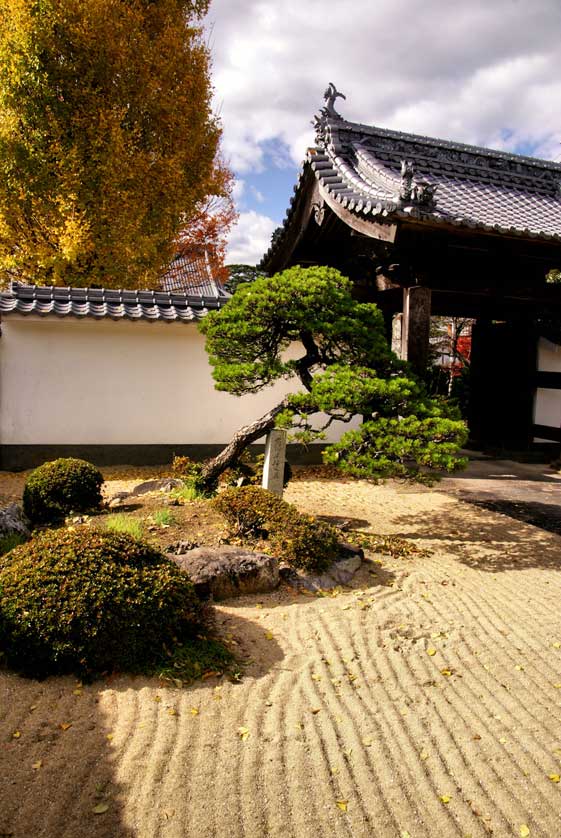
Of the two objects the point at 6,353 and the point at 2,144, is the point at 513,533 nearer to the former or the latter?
the point at 6,353

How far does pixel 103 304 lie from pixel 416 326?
5.08 m

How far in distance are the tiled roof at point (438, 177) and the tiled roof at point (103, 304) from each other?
2.31 m

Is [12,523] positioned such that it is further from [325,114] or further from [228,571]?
[325,114]

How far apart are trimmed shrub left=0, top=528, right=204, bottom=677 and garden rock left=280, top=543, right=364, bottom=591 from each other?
52.2 inches

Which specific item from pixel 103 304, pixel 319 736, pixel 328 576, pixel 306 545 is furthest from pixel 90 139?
pixel 319 736

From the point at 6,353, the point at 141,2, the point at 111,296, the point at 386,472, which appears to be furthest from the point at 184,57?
the point at 386,472

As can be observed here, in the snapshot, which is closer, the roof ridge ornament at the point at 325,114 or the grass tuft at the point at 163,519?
the grass tuft at the point at 163,519

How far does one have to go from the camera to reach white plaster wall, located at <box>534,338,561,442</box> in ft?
40.5

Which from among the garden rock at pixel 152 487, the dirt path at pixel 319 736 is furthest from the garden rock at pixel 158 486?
the dirt path at pixel 319 736

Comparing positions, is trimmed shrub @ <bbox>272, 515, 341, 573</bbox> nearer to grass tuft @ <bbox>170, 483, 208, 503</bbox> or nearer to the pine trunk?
the pine trunk

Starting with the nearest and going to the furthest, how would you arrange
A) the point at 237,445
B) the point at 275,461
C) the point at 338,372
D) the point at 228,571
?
the point at 228,571 → the point at 338,372 → the point at 275,461 → the point at 237,445

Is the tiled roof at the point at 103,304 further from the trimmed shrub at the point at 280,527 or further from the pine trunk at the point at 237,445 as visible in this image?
the trimmed shrub at the point at 280,527

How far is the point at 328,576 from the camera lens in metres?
4.89

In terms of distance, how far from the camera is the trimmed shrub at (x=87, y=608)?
3.19 meters
